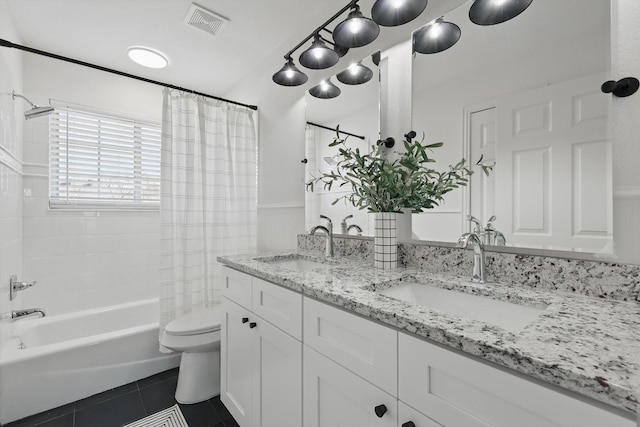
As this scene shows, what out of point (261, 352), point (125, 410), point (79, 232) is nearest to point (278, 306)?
point (261, 352)

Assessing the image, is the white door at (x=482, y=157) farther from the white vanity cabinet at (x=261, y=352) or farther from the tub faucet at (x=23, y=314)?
the tub faucet at (x=23, y=314)

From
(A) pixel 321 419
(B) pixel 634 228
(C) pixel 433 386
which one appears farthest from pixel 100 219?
(B) pixel 634 228

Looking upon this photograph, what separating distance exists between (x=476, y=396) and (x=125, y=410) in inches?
80.0

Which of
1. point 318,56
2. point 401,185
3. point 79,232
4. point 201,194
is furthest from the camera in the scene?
point 79,232

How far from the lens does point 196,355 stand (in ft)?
6.05

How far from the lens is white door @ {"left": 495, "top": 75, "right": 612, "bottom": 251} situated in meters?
0.88

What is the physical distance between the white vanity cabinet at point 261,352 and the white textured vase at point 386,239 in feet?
1.45

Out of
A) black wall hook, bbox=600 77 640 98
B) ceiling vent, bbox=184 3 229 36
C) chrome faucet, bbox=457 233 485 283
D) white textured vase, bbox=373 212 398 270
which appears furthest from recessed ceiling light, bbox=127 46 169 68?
black wall hook, bbox=600 77 640 98

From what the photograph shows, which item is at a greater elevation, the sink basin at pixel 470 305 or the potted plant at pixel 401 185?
the potted plant at pixel 401 185

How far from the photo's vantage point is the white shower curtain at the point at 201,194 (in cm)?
207

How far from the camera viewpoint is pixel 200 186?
7.38 ft

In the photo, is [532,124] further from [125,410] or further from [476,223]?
[125,410]

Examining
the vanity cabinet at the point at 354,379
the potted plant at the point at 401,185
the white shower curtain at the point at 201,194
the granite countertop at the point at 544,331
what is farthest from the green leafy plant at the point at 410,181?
the white shower curtain at the point at 201,194

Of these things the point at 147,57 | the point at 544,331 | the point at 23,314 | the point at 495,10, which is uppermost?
the point at 147,57
